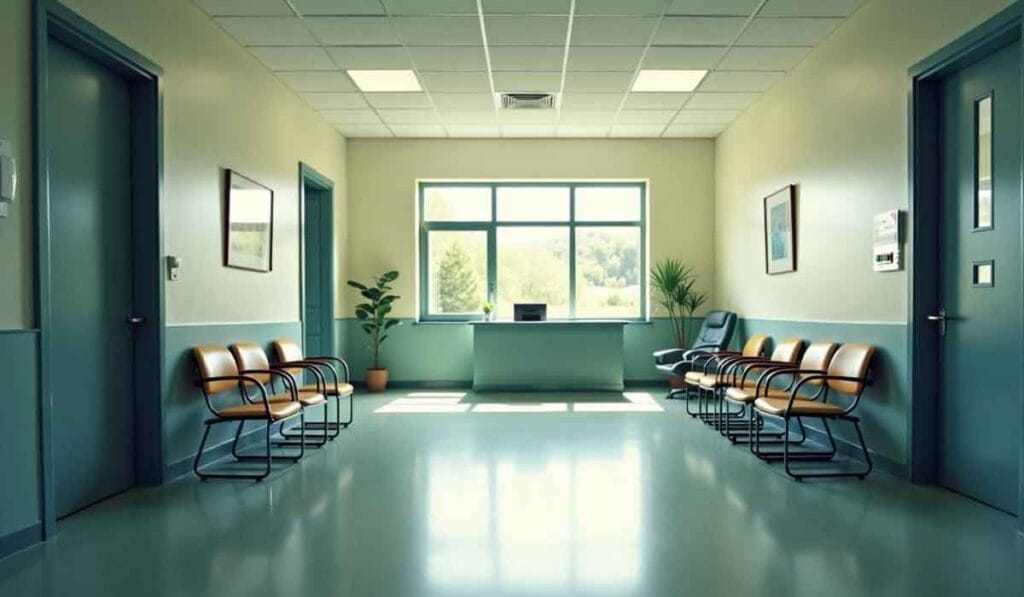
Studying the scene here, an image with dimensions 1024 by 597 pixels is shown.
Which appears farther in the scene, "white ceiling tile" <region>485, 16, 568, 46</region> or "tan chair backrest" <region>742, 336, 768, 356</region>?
"tan chair backrest" <region>742, 336, 768, 356</region>

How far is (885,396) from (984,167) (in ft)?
4.82

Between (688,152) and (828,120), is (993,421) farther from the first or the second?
(688,152)

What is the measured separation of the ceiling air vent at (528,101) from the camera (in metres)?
6.89

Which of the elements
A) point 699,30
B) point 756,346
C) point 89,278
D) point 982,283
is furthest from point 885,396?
point 89,278

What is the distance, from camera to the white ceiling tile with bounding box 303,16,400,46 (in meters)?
4.93

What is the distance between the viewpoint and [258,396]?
530 cm

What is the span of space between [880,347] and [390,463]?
10.5 ft

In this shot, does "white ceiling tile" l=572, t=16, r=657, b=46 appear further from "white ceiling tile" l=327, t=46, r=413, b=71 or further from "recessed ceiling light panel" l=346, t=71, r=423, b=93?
"recessed ceiling light panel" l=346, t=71, r=423, b=93

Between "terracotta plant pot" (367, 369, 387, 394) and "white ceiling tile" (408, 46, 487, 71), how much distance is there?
3.84m

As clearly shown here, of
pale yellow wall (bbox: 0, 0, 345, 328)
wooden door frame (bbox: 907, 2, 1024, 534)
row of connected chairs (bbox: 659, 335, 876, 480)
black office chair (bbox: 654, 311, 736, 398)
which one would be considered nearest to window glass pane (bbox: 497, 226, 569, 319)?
black office chair (bbox: 654, 311, 736, 398)

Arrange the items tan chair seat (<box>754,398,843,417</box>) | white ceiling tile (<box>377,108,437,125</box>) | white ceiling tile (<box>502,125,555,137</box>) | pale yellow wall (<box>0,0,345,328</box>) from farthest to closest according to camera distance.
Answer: white ceiling tile (<box>502,125,555,137</box>), white ceiling tile (<box>377,108,437,125</box>), tan chair seat (<box>754,398,843,417</box>), pale yellow wall (<box>0,0,345,328</box>)

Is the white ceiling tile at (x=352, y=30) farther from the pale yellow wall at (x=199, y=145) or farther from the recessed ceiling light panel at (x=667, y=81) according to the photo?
the recessed ceiling light panel at (x=667, y=81)

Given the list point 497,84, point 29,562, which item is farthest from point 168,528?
point 497,84

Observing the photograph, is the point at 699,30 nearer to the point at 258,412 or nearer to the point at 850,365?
the point at 850,365
